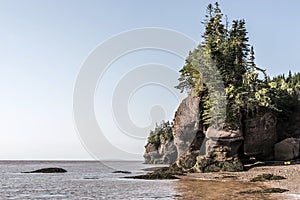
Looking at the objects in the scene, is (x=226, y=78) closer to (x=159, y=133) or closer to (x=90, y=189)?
(x=90, y=189)

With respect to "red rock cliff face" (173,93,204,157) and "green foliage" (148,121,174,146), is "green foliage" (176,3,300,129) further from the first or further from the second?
"green foliage" (148,121,174,146)

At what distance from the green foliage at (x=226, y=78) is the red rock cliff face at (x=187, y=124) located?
1.72 m

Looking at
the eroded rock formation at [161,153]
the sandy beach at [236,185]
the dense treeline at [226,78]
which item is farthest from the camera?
the eroded rock formation at [161,153]

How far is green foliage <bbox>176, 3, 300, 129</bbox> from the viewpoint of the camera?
54.0m

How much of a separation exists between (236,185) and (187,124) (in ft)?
91.0

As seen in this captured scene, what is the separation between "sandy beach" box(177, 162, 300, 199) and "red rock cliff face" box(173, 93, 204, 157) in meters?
12.9

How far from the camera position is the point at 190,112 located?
62.5 metres

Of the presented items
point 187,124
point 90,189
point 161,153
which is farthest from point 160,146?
point 90,189

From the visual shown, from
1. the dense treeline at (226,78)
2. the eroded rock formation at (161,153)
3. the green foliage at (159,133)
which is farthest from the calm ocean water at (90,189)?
the green foliage at (159,133)

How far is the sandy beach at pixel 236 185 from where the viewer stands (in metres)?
28.2

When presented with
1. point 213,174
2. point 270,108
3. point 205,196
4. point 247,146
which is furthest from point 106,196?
point 270,108

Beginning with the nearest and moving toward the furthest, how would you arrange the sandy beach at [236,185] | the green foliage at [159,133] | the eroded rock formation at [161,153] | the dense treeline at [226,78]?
the sandy beach at [236,185]
the dense treeline at [226,78]
the eroded rock formation at [161,153]
the green foliage at [159,133]

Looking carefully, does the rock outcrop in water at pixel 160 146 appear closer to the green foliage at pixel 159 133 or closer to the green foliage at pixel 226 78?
the green foliage at pixel 159 133

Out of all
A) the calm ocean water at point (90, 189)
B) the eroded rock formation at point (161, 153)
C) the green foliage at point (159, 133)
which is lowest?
the calm ocean water at point (90, 189)
